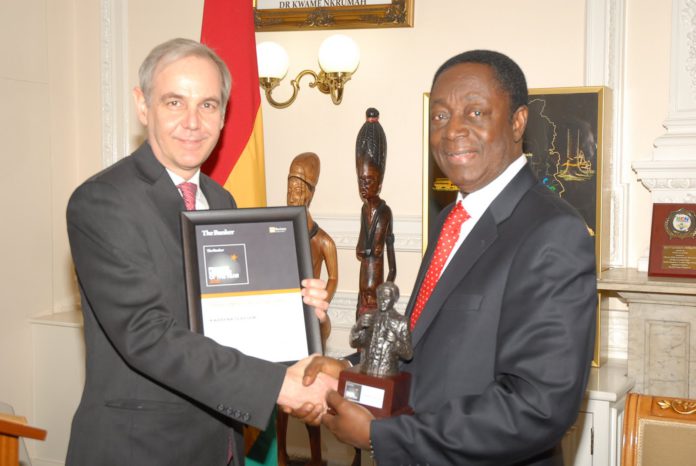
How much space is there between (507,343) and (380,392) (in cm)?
39

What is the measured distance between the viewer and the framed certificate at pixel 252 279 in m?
2.57

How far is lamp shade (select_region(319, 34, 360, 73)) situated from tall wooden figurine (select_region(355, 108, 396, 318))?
47 cm

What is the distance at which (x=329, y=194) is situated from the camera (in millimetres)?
4965

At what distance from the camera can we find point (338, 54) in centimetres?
458

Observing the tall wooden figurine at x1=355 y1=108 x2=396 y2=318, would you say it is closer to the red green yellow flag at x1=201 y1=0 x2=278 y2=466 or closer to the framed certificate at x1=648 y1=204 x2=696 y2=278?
the red green yellow flag at x1=201 y1=0 x2=278 y2=466

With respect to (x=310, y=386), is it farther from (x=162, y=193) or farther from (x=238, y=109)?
(x=238, y=109)

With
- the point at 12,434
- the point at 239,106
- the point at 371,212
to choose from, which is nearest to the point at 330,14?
the point at 239,106

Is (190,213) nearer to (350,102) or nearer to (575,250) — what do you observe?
(575,250)

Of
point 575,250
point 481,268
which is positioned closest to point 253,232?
point 481,268

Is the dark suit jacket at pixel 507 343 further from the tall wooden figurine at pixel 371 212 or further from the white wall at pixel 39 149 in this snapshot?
the white wall at pixel 39 149

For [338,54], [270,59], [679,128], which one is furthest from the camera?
[270,59]

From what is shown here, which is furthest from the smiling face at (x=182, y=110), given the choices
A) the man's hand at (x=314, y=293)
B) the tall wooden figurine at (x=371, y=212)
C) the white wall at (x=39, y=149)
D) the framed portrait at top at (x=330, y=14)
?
the white wall at (x=39, y=149)

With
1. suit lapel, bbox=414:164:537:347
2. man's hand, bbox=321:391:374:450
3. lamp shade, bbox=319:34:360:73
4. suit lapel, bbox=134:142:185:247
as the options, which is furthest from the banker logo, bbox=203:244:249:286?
lamp shade, bbox=319:34:360:73

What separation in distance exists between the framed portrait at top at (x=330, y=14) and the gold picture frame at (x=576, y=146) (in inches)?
40.5
